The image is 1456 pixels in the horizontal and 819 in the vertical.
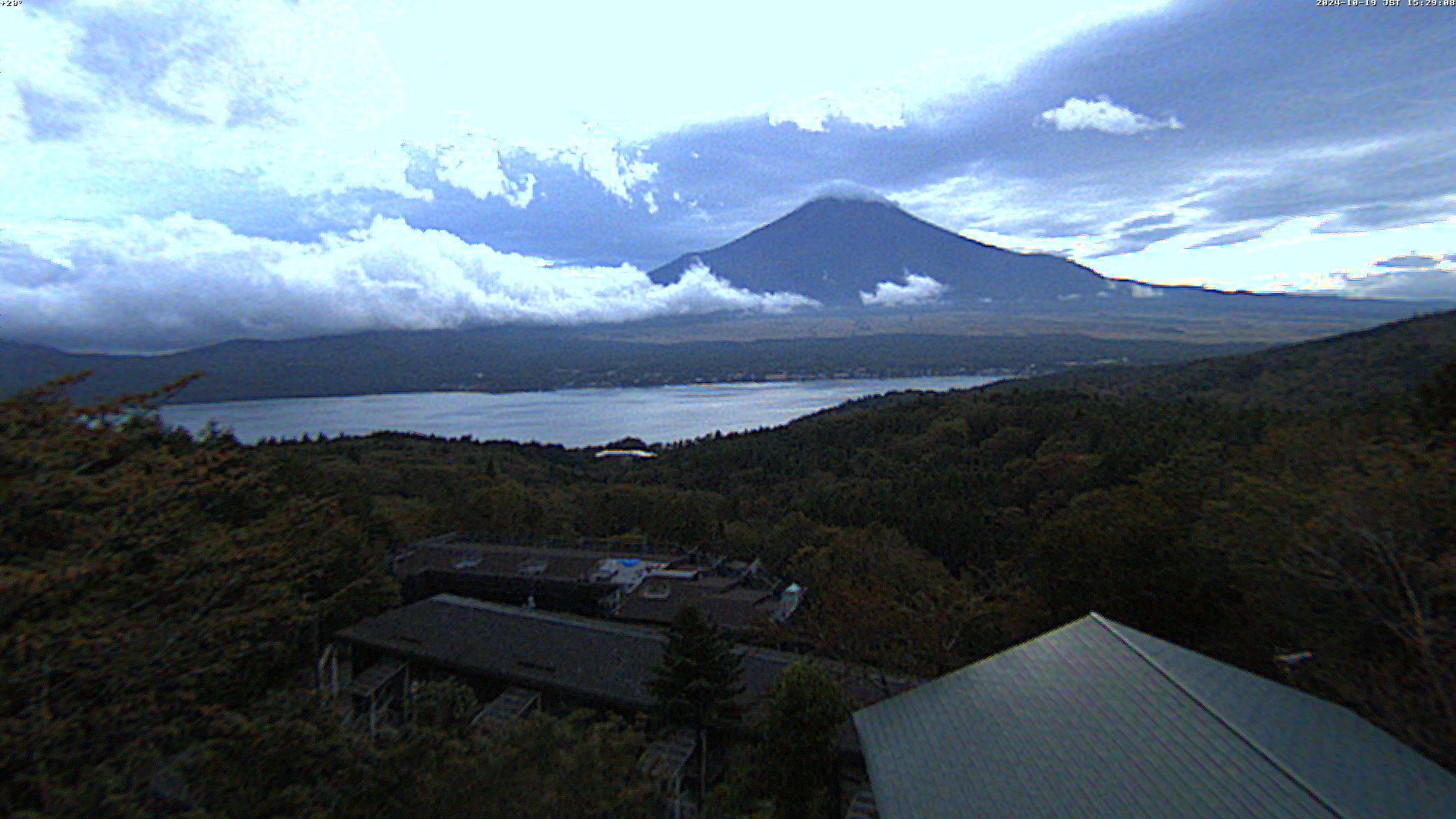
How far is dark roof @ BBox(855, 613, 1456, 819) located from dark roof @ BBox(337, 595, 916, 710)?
283 centimetres

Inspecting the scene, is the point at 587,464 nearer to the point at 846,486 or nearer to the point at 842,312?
the point at 846,486

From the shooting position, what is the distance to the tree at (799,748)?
7809 millimetres

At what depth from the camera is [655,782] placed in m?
4.75

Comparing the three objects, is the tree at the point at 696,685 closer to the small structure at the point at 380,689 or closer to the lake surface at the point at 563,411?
the small structure at the point at 380,689

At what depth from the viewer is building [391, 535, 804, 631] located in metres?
15.8

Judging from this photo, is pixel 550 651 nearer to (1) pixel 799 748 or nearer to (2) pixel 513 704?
(2) pixel 513 704

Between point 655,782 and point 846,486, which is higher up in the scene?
point 655,782

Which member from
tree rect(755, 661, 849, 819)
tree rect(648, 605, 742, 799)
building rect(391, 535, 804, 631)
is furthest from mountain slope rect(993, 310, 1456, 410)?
tree rect(648, 605, 742, 799)

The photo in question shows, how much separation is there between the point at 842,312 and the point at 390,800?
199138 millimetres

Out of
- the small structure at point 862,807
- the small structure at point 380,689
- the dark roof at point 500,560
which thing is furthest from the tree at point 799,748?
the dark roof at point 500,560

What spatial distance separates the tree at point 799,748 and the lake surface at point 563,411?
58.5 m

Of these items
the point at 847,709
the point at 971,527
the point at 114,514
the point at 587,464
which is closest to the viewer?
the point at 114,514

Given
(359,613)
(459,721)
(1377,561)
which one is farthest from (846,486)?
(459,721)

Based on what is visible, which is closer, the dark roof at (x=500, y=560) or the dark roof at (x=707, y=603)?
the dark roof at (x=707, y=603)
